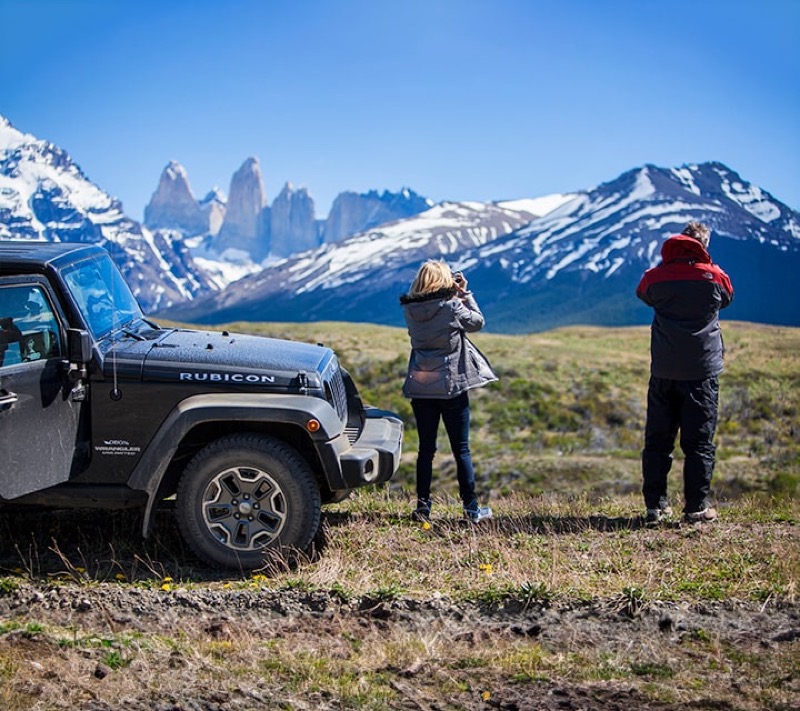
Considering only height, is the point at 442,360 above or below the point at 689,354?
below

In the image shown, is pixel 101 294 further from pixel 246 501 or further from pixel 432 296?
pixel 432 296

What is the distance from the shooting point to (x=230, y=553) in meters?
6.23

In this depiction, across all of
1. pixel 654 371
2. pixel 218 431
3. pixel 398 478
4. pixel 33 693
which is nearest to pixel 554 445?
pixel 398 478

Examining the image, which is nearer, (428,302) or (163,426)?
(163,426)

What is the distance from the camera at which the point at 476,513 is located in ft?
25.6

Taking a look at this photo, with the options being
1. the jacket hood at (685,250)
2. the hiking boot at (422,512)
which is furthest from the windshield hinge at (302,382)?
the jacket hood at (685,250)

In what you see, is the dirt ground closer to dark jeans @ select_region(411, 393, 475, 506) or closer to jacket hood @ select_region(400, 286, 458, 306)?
dark jeans @ select_region(411, 393, 475, 506)

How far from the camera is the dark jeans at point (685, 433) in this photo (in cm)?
762

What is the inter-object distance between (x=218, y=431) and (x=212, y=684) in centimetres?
224

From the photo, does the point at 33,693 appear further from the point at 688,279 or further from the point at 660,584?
the point at 688,279

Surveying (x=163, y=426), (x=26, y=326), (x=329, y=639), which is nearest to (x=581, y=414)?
(x=163, y=426)

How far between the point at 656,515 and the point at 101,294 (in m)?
5.05

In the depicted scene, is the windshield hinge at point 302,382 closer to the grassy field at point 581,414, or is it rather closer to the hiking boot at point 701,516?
the hiking boot at point 701,516

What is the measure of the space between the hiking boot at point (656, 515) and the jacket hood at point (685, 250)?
223 centimetres
